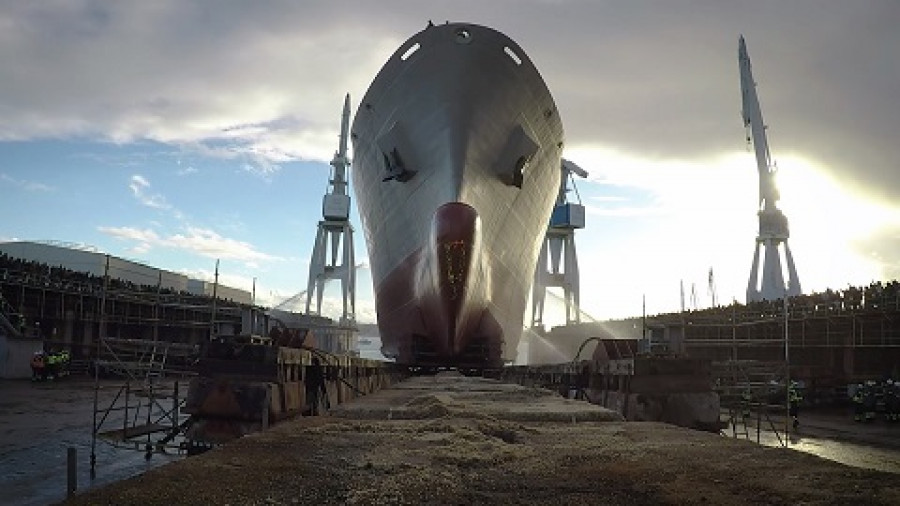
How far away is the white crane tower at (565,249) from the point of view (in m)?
65.8

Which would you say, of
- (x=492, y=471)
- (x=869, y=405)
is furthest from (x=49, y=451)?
(x=869, y=405)

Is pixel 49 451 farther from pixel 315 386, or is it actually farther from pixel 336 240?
pixel 336 240

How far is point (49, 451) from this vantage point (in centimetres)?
1357

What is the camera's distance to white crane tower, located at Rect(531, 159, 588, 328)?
65.8 m

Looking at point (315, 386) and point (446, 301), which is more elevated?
point (446, 301)

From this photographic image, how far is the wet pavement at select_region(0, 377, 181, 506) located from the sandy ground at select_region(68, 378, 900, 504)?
197 inches

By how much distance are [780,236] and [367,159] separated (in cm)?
4436

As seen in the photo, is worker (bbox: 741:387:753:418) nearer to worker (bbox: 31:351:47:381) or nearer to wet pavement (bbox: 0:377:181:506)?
wet pavement (bbox: 0:377:181:506)

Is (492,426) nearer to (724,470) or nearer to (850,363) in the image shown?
(724,470)

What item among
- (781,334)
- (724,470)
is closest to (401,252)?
(724,470)

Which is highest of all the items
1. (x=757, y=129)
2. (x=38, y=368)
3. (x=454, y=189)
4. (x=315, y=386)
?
(x=757, y=129)

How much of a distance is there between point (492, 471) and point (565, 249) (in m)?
63.7

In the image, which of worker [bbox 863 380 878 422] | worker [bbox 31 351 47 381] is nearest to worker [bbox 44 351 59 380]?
worker [bbox 31 351 47 381]

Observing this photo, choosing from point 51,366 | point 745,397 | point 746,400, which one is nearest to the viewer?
point 745,397
